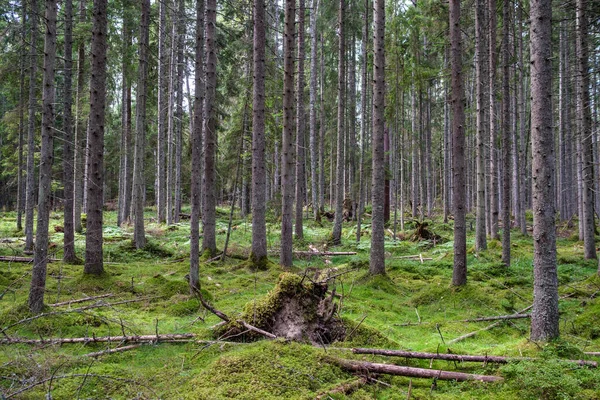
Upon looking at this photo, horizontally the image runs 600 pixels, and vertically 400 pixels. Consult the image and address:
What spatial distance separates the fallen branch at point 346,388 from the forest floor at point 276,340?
2 centimetres

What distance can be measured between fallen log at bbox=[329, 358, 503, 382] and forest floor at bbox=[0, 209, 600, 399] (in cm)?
7

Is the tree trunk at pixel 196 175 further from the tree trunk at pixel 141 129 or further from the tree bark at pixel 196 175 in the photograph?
the tree trunk at pixel 141 129

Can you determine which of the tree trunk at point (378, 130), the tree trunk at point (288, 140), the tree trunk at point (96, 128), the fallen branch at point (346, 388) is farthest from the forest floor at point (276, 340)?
the tree trunk at point (378, 130)

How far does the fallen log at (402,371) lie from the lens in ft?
14.0

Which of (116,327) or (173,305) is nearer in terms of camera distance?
(116,327)

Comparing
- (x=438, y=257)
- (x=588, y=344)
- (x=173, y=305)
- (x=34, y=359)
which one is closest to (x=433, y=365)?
(x=588, y=344)

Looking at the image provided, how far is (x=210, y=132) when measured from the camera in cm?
1019

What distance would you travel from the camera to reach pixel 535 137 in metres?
Result: 5.15

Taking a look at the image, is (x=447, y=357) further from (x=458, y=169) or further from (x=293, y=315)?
(x=458, y=169)

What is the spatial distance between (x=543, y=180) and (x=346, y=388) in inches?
132

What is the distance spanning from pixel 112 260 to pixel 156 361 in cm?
896

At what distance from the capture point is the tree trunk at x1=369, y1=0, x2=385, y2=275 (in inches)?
386

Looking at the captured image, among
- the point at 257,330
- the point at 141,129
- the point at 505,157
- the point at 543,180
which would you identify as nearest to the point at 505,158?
the point at 505,157

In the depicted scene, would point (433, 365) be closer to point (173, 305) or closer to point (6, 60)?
point (173, 305)
